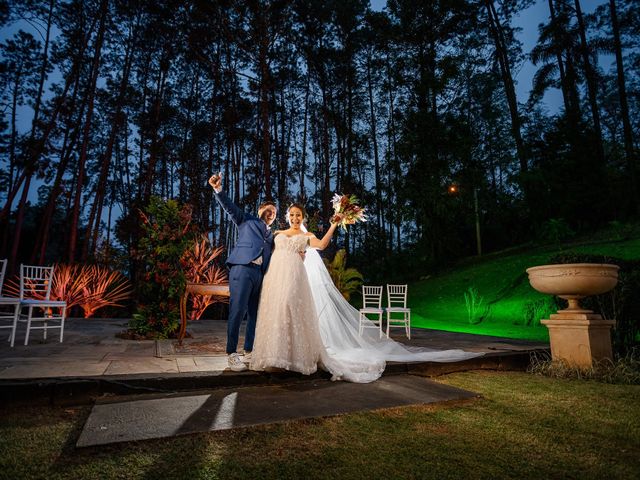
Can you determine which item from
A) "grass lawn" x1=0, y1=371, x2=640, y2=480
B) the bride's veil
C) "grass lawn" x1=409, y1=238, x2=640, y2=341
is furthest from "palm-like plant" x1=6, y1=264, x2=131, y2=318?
"grass lawn" x1=409, y1=238, x2=640, y2=341

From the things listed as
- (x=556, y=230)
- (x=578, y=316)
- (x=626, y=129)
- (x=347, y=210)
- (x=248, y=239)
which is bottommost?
(x=578, y=316)

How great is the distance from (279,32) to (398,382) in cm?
1311

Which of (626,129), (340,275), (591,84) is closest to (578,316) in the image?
(340,275)

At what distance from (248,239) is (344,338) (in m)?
1.58

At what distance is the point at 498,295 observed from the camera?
10281 mm

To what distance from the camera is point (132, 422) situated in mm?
2197

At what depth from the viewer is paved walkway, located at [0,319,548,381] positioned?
3072mm

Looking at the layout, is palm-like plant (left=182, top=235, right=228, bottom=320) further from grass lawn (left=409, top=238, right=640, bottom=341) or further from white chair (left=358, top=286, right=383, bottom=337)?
grass lawn (left=409, top=238, right=640, bottom=341)

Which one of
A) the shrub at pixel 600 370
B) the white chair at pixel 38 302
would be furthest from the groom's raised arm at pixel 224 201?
the shrub at pixel 600 370

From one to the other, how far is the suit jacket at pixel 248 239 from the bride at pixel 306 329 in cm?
21

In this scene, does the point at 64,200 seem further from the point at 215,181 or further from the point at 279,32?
the point at 215,181

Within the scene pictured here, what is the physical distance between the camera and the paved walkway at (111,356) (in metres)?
3.07

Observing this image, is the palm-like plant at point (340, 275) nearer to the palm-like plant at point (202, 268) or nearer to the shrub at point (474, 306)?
the palm-like plant at point (202, 268)

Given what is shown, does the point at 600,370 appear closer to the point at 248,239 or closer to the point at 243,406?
the point at 243,406
